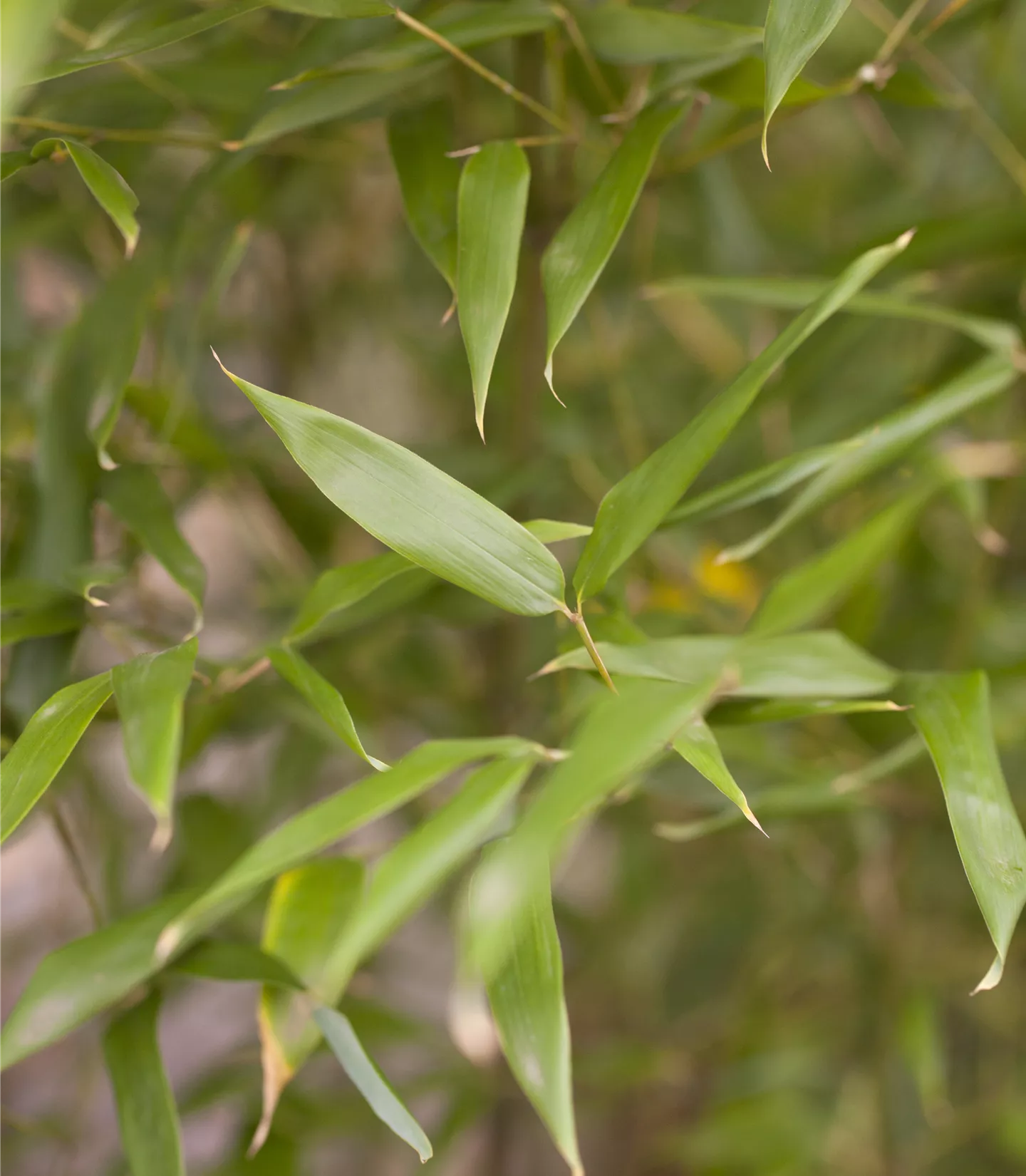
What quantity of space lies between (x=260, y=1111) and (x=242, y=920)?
12 cm

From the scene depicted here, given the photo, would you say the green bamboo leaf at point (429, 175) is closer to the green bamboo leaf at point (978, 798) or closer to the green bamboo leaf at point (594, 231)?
the green bamboo leaf at point (594, 231)

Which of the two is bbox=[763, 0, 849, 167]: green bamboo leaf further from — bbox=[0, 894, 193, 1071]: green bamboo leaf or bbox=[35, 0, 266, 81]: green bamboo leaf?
bbox=[0, 894, 193, 1071]: green bamboo leaf

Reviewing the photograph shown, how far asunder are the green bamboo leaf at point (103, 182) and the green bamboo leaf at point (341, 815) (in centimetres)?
20

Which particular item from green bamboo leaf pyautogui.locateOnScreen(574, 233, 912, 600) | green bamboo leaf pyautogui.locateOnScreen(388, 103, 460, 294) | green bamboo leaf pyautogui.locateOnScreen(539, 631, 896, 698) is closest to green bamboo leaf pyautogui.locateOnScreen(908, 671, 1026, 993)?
green bamboo leaf pyautogui.locateOnScreen(539, 631, 896, 698)

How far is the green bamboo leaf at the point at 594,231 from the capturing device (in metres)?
0.33

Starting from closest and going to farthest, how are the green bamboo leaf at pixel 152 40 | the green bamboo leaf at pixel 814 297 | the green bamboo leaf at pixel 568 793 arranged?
1. the green bamboo leaf at pixel 568 793
2. the green bamboo leaf at pixel 152 40
3. the green bamboo leaf at pixel 814 297

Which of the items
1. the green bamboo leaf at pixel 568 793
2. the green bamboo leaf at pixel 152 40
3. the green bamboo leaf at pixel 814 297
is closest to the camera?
the green bamboo leaf at pixel 568 793

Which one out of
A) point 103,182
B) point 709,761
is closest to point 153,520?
point 103,182

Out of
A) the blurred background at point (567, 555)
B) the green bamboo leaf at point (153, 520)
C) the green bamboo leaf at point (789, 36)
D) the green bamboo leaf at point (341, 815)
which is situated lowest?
the blurred background at point (567, 555)

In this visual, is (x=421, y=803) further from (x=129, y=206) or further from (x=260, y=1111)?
(x=129, y=206)

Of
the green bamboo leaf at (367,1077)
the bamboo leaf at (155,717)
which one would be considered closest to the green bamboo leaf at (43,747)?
the bamboo leaf at (155,717)

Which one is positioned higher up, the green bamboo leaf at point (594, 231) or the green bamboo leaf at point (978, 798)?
the green bamboo leaf at point (594, 231)

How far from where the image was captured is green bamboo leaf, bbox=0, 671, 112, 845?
0.28 metres

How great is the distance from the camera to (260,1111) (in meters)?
0.60
